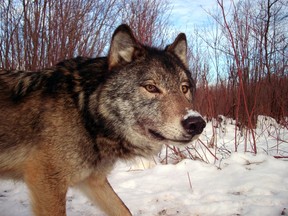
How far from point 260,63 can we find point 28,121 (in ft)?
14.8

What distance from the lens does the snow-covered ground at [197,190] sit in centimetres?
273

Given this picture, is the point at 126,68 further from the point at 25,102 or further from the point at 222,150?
the point at 222,150

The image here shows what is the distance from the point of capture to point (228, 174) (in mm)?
3643

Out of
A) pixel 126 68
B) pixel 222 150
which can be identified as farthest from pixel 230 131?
pixel 126 68

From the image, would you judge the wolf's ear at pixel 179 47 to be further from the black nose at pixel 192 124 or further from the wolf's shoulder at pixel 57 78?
the black nose at pixel 192 124

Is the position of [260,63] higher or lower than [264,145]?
higher

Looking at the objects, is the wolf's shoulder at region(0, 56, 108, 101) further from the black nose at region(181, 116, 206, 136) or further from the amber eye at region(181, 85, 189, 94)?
the black nose at region(181, 116, 206, 136)

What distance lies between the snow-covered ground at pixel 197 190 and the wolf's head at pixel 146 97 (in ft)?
2.51

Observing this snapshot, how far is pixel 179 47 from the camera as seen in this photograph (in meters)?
3.02

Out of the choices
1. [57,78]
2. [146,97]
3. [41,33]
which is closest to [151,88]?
[146,97]

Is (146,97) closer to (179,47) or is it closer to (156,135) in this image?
(156,135)

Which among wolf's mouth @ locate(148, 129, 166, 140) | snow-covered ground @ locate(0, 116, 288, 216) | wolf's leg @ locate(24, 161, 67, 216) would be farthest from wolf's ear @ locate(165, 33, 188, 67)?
wolf's leg @ locate(24, 161, 67, 216)

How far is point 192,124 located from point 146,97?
442mm

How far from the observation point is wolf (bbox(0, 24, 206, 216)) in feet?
7.06
